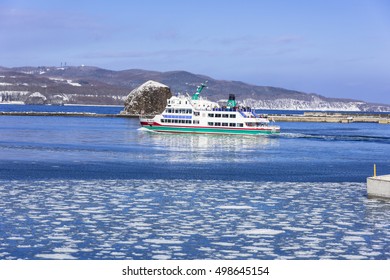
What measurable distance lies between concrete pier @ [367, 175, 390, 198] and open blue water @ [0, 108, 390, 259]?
2.51ft

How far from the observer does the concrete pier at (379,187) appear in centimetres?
3516

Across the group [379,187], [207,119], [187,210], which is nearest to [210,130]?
[207,119]

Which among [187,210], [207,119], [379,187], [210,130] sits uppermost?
[207,119]

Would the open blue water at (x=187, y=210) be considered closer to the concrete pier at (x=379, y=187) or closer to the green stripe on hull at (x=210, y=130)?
the concrete pier at (x=379, y=187)

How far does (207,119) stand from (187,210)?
8352 centimetres

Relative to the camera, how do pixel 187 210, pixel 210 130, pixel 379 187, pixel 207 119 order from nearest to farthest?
pixel 187 210 → pixel 379 187 → pixel 210 130 → pixel 207 119

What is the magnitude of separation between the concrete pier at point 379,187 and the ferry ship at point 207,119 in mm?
74956

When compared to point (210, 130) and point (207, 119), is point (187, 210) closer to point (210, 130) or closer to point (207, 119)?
point (210, 130)

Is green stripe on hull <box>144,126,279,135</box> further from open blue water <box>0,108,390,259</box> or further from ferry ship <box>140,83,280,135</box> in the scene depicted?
open blue water <box>0,108,390,259</box>

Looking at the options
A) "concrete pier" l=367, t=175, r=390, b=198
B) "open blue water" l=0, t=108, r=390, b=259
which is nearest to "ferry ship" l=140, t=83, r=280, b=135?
"open blue water" l=0, t=108, r=390, b=259

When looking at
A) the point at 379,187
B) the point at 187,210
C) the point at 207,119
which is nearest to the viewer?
the point at 187,210

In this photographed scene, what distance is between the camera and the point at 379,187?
35.6 m

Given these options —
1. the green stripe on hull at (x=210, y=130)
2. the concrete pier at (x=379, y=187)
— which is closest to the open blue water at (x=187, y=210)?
the concrete pier at (x=379, y=187)
